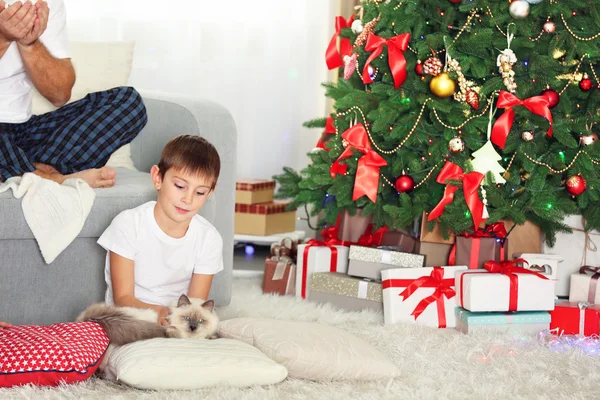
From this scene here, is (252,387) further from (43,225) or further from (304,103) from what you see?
(304,103)

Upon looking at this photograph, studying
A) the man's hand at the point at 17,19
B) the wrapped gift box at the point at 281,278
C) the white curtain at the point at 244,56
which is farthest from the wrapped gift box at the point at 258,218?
the man's hand at the point at 17,19

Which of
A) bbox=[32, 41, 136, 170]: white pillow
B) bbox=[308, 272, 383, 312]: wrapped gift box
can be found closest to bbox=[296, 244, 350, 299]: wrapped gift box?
bbox=[308, 272, 383, 312]: wrapped gift box

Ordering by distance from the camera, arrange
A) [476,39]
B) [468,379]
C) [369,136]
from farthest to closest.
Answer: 1. [369,136]
2. [476,39]
3. [468,379]

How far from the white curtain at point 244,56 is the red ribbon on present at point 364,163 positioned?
4.02ft

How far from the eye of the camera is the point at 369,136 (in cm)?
242

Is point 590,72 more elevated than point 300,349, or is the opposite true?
point 590,72

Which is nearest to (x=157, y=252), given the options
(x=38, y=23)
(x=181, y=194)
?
(x=181, y=194)

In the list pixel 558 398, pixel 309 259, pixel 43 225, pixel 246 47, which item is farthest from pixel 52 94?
pixel 246 47

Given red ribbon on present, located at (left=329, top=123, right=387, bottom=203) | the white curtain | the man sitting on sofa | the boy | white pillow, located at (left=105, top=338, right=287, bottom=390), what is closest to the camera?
white pillow, located at (left=105, top=338, right=287, bottom=390)

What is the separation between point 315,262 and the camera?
2504mm

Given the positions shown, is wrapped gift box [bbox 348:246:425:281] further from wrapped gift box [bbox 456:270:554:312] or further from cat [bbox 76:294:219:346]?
cat [bbox 76:294:219:346]

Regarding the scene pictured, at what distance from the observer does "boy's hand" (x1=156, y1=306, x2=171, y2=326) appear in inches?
70.9

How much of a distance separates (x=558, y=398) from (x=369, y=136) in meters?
1.02

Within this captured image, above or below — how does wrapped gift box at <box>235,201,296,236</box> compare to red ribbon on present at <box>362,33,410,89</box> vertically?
below
